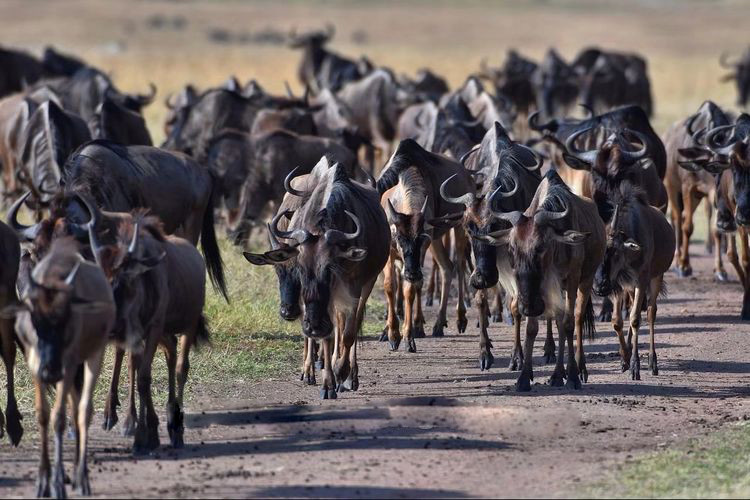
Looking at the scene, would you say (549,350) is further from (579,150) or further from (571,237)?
(579,150)

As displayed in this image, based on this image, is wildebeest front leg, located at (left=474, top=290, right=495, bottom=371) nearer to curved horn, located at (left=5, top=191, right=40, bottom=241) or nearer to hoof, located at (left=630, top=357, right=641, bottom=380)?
hoof, located at (left=630, top=357, right=641, bottom=380)

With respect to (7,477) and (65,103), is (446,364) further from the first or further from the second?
(65,103)

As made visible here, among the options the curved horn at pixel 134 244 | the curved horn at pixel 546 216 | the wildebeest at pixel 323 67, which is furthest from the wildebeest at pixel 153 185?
the wildebeest at pixel 323 67

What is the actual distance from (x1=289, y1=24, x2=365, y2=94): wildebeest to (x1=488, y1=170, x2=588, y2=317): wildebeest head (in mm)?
18891

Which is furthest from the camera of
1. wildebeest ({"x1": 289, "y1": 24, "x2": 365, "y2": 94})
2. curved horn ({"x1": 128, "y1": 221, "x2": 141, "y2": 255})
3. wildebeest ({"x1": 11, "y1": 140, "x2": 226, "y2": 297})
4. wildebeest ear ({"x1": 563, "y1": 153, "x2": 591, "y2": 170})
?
wildebeest ({"x1": 289, "y1": 24, "x2": 365, "y2": 94})

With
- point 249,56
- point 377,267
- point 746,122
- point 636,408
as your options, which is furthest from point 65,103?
point 249,56

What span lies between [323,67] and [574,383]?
21.9 meters

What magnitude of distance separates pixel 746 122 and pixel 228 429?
710 centimetres

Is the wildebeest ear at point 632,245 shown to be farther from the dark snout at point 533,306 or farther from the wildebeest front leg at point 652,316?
the dark snout at point 533,306

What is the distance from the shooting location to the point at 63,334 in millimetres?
7137

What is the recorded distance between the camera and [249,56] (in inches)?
2448

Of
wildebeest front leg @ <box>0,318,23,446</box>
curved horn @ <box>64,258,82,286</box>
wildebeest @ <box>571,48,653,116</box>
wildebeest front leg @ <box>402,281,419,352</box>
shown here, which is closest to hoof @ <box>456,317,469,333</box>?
wildebeest front leg @ <box>402,281,419,352</box>

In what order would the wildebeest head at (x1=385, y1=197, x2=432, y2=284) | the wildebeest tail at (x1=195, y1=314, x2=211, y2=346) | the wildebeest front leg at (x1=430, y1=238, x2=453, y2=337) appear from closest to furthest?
1. the wildebeest tail at (x1=195, y1=314, x2=211, y2=346)
2. the wildebeest head at (x1=385, y1=197, x2=432, y2=284)
3. the wildebeest front leg at (x1=430, y1=238, x2=453, y2=337)

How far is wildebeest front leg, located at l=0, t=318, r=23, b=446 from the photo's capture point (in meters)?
8.41
